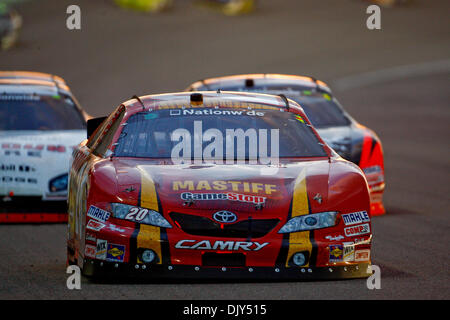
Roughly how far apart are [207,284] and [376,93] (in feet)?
68.6

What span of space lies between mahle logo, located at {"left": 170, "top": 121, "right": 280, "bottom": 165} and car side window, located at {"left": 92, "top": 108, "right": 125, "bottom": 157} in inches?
17.5

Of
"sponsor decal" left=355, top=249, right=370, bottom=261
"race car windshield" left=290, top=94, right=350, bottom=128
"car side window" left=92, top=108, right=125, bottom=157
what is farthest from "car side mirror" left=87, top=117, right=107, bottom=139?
"race car windshield" left=290, top=94, right=350, bottom=128

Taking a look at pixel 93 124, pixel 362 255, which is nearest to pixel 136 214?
pixel 362 255

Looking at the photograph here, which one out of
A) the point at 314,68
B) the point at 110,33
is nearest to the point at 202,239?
the point at 314,68

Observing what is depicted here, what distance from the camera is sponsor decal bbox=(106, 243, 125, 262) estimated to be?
694cm

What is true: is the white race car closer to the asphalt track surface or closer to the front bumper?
the asphalt track surface

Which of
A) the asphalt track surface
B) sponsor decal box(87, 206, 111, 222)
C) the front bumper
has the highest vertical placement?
sponsor decal box(87, 206, 111, 222)

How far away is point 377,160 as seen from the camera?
11.6 metres

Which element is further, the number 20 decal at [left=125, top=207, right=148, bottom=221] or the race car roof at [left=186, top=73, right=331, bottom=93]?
the race car roof at [left=186, top=73, right=331, bottom=93]

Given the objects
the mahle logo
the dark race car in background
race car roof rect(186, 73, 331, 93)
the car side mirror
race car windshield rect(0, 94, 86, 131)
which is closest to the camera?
the mahle logo

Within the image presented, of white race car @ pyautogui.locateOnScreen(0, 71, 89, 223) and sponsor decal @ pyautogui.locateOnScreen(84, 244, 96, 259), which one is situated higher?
sponsor decal @ pyautogui.locateOnScreen(84, 244, 96, 259)

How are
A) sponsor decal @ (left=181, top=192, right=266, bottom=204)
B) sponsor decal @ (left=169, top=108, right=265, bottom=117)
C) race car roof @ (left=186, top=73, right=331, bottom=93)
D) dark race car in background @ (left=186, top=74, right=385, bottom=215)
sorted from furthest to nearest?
race car roof @ (left=186, top=73, right=331, bottom=93) < dark race car in background @ (left=186, top=74, right=385, bottom=215) < sponsor decal @ (left=169, top=108, right=265, bottom=117) < sponsor decal @ (left=181, top=192, right=266, bottom=204)

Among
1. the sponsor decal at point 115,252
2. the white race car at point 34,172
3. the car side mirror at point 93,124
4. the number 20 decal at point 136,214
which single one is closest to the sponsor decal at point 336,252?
the number 20 decal at point 136,214

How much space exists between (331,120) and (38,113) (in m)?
3.24
